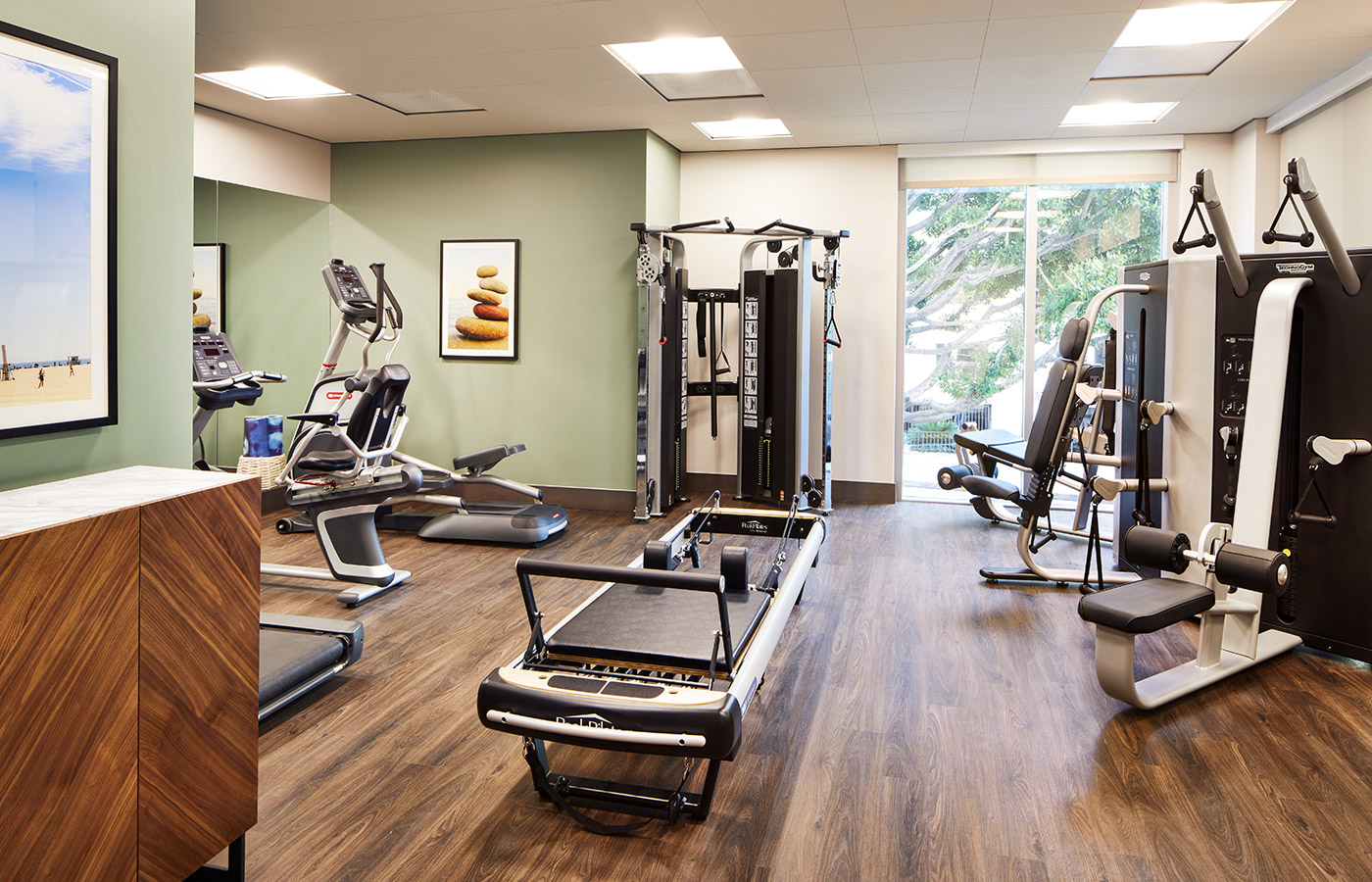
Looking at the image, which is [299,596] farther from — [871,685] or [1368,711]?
[1368,711]

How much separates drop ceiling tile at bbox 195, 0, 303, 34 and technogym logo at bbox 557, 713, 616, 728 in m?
3.25

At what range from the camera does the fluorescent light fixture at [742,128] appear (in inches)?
227

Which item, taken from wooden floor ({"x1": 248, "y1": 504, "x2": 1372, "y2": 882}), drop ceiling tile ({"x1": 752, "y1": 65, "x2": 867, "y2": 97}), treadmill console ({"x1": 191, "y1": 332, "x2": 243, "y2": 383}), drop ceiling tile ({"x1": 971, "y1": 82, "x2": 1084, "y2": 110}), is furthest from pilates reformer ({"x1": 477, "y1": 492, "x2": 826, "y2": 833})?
drop ceiling tile ({"x1": 971, "y1": 82, "x2": 1084, "y2": 110})

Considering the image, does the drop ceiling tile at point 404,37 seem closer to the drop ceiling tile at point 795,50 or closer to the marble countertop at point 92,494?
the drop ceiling tile at point 795,50

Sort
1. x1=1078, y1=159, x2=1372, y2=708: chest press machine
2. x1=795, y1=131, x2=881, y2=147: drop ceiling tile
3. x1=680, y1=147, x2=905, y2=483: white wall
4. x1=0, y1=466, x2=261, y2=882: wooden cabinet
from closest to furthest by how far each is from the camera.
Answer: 1. x1=0, y1=466, x2=261, y2=882: wooden cabinet
2. x1=1078, y1=159, x2=1372, y2=708: chest press machine
3. x1=795, y1=131, x2=881, y2=147: drop ceiling tile
4. x1=680, y1=147, x2=905, y2=483: white wall

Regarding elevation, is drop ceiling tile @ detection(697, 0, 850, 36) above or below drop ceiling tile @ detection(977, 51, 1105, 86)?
below

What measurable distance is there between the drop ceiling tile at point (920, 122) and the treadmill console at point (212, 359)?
3836 millimetres

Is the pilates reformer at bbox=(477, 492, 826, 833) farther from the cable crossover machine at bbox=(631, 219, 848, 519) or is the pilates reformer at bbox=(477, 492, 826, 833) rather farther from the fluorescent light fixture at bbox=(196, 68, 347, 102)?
the fluorescent light fixture at bbox=(196, 68, 347, 102)

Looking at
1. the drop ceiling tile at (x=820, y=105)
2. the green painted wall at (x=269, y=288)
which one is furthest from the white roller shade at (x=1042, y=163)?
the green painted wall at (x=269, y=288)

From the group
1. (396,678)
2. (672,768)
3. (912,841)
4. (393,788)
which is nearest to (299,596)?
(396,678)

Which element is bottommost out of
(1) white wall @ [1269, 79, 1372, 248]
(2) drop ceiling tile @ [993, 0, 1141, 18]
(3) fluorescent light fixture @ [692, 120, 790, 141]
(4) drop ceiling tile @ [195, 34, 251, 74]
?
(1) white wall @ [1269, 79, 1372, 248]

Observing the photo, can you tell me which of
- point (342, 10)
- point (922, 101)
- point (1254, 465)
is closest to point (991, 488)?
point (1254, 465)

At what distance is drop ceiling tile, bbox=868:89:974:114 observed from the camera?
16.3ft

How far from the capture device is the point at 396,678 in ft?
10.2
